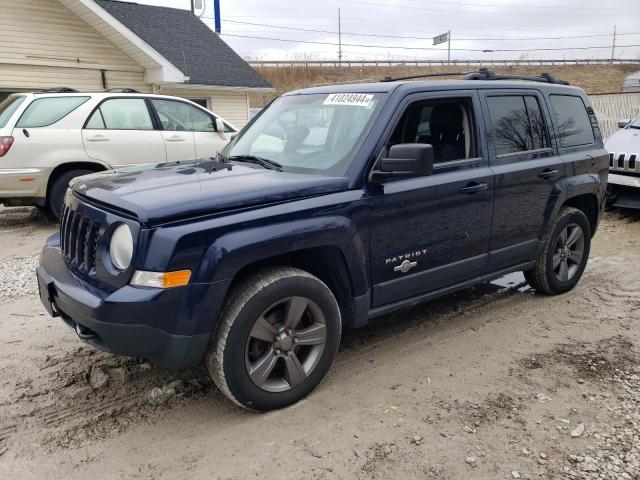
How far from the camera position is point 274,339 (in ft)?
10.3

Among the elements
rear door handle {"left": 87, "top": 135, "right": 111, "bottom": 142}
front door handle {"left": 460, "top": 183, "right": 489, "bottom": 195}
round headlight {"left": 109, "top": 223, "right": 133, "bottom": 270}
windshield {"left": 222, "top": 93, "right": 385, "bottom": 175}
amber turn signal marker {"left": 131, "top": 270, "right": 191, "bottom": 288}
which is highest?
windshield {"left": 222, "top": 93, "right": 385, "bottom": 175}

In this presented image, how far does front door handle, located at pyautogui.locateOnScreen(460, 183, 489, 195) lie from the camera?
395 cm

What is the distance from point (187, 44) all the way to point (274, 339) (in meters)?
15.7

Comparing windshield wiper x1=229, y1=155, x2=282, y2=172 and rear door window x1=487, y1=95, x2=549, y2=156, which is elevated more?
rear door window x1=487, y1=95, x2=549, y2=156

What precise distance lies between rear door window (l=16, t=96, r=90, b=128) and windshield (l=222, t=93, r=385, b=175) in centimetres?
452

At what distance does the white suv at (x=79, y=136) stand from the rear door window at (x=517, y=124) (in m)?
4.99

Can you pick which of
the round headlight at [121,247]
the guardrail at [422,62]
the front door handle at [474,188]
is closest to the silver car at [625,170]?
the front door handle at [474,188]

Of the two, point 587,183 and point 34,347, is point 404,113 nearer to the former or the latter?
point 587,183

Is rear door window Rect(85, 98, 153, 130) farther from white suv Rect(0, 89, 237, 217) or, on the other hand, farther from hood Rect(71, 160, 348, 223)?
hood Rect(71, 160, 348, 223)

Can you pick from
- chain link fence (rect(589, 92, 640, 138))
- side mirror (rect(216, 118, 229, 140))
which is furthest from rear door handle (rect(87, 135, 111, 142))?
chain link fence (rect(589, 92, 640, 138))

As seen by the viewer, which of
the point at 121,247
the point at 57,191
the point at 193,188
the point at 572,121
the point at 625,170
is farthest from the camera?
the point at 625,170

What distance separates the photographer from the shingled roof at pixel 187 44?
15.7 metres

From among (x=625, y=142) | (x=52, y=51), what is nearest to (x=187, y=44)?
(x=52, y=51)

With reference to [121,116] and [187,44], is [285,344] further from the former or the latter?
[187,44]
